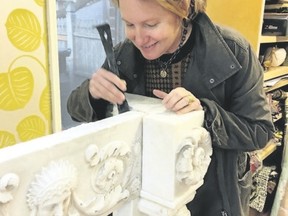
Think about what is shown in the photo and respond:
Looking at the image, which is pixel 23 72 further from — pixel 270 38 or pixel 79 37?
pixel 270 38

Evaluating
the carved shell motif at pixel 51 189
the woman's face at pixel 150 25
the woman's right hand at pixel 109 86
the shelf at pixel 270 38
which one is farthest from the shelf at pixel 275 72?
the carved shell motif at pixel 51 189

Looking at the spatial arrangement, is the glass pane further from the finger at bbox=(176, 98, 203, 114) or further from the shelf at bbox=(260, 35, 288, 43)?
the finger at bbox=(176, 98, 203, 114)

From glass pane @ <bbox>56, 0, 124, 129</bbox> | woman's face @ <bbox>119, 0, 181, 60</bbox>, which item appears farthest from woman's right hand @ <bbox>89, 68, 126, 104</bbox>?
glass pane @ <bbox>56, 0, 124, 129</bbox>

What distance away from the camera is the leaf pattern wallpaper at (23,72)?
3.27 ft

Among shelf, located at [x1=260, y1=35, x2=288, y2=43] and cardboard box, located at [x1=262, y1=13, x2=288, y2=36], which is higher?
cardboard box, located at [x1=262, y1=13, x2=288, y2=36]

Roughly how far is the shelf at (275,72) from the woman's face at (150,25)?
0.98 metres

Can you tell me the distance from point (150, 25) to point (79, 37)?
831 mm

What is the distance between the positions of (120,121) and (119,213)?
0.61 ft

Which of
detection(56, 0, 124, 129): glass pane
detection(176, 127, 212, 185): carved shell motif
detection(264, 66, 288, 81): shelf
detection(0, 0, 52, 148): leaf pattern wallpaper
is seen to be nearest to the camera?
detection(176, 127, 212, 185): carved shell motif

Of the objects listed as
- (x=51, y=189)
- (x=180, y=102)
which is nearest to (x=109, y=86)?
(x=180, y=102)

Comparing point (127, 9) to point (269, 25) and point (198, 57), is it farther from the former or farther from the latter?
point (269, 25)

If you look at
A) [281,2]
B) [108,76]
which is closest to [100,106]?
[108,76]

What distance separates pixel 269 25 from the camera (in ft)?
4.97

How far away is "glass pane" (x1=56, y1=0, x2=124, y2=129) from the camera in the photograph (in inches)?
50.8
